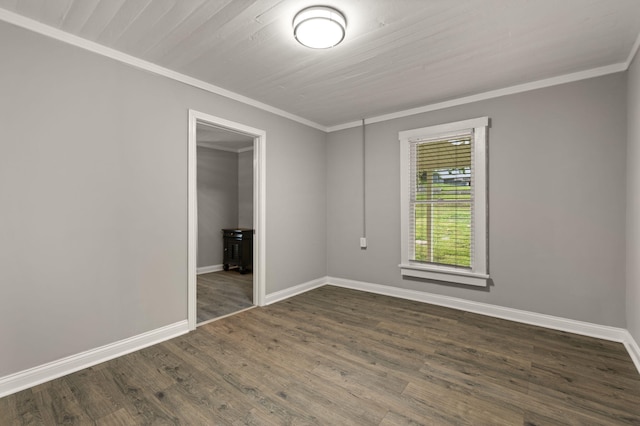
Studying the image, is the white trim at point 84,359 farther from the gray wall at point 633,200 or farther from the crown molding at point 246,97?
the gray wall at point 633,200

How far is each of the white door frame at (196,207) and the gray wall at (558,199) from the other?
6.99 feet

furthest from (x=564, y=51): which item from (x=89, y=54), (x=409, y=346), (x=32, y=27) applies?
(x=32, y=27)

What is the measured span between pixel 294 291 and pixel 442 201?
7.56ft

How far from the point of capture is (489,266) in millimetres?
3359

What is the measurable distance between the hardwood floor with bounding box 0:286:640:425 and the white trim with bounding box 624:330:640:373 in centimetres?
Answer: 4

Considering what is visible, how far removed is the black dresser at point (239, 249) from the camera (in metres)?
5.63

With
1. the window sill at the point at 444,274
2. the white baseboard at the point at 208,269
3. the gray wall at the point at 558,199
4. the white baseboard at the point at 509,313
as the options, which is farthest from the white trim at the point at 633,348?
the white baseboard at the point at 208,269

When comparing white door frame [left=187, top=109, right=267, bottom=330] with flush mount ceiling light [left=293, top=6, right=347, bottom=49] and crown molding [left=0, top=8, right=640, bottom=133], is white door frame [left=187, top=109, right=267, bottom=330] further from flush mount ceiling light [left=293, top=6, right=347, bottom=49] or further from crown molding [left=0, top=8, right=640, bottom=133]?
flush mount ceiling light [left=293, top=6, right=347, bottom=49]

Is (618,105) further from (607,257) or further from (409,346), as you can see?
(409,346)

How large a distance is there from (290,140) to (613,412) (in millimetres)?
3871

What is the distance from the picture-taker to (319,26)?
6.51 ft

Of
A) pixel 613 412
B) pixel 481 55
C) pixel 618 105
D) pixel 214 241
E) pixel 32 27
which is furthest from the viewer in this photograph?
pixel 214 241

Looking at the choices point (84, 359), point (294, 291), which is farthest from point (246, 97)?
Answer: point (84, 359)

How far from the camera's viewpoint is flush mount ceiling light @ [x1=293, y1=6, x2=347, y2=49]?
1.93 m
